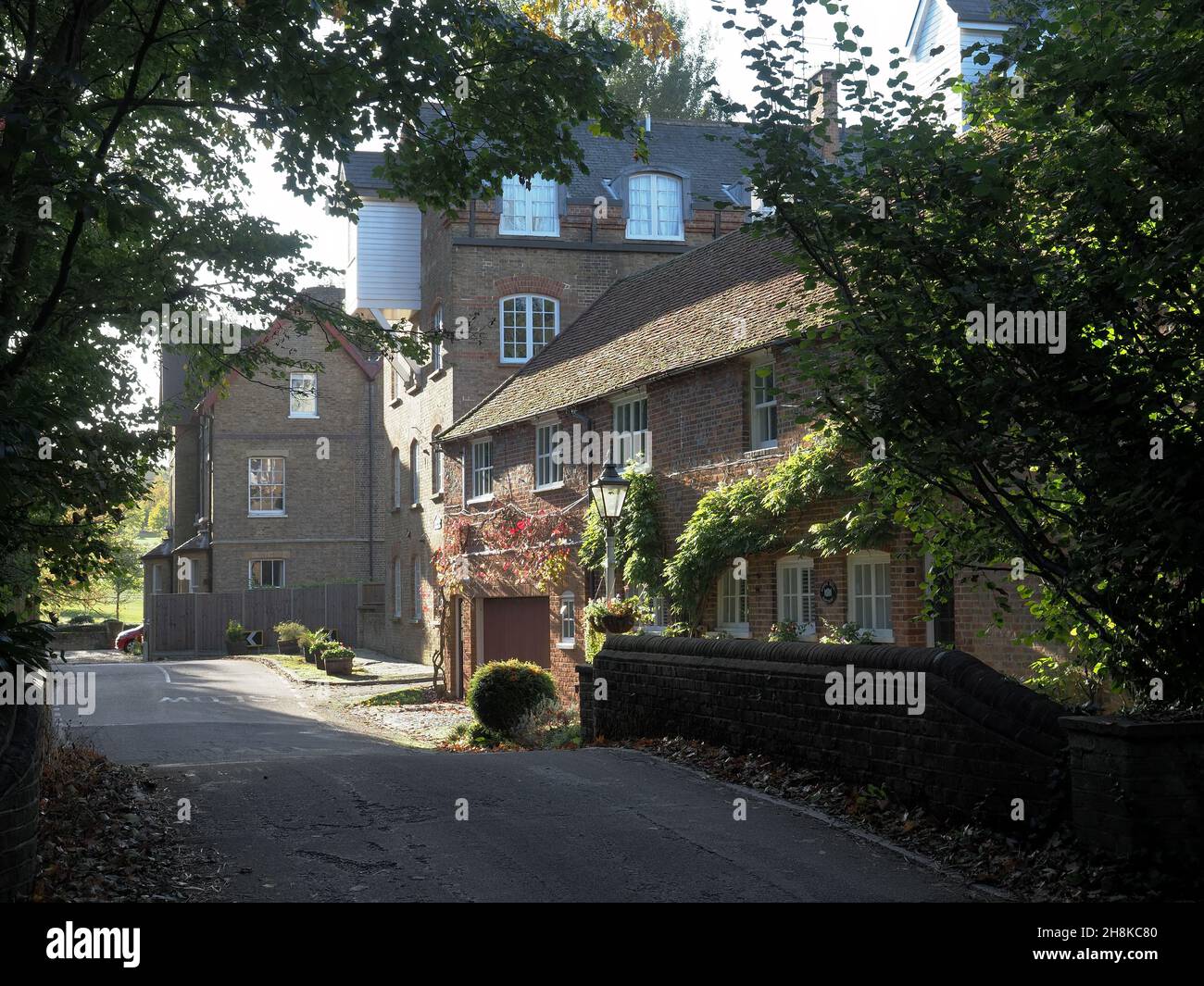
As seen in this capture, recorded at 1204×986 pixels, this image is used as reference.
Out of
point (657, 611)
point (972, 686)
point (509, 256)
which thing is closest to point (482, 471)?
point (509, 256)

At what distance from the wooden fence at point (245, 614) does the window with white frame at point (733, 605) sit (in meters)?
25.0

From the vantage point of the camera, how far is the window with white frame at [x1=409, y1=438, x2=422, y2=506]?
3480 centimetres

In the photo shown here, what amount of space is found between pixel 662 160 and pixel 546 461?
10727mm

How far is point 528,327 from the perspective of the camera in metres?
30.5

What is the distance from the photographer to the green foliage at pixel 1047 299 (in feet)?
23.2

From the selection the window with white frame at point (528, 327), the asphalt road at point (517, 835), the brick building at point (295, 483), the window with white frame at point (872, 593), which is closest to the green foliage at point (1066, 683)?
the asphalt road at point (517, 835)

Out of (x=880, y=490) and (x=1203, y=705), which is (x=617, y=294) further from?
(x=1203, y=705)

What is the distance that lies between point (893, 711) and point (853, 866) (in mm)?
1700

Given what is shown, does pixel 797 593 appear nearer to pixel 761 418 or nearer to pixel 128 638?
pixel 761 418

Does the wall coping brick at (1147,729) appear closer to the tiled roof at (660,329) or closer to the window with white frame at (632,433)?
the tiled roof at (660,329)

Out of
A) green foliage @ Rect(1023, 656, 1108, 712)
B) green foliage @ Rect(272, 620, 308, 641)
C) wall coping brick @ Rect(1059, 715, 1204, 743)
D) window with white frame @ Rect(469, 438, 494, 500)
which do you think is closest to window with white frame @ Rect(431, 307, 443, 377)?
window with white frame @ Rect(469, 438, 494, 500)

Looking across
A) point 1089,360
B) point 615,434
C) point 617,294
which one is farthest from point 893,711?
point 617,294

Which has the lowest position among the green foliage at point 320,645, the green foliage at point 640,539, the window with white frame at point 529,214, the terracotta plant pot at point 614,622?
the green foliage at point 320,645

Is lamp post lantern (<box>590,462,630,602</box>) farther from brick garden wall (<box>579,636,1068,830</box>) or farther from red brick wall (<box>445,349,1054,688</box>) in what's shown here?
brick garden wall (<box>579,636,1068,830</box>)
